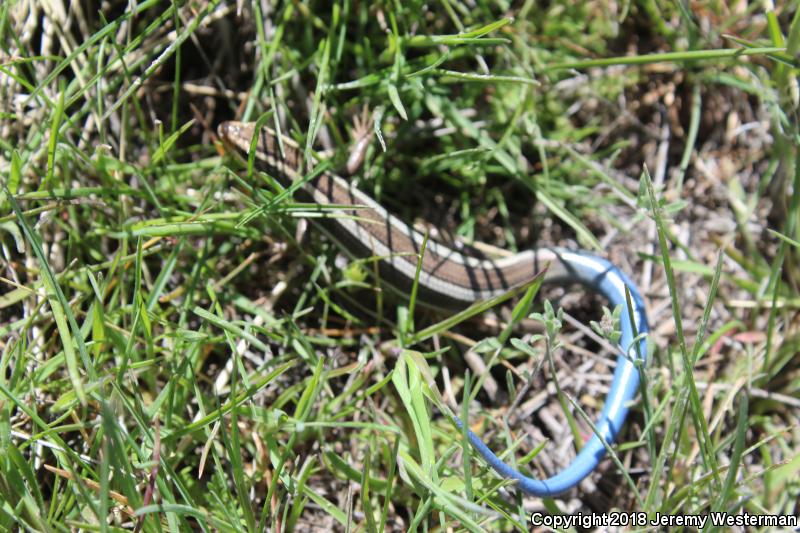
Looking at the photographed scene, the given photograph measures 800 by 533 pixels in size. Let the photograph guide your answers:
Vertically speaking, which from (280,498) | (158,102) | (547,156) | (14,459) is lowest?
(280,498)

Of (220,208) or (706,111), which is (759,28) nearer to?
(706,111)

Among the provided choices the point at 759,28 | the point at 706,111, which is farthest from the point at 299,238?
the point at 759,28

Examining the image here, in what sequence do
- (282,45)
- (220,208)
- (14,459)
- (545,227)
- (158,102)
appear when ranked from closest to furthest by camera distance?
(14,459), (220,208), (282,45), (158,102), (545,227)

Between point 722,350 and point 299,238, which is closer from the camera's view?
point 299,238

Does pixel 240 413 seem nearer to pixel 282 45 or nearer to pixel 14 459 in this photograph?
pixel 14 459

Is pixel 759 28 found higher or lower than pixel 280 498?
higher

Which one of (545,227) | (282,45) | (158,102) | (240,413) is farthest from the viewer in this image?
(545,227)
